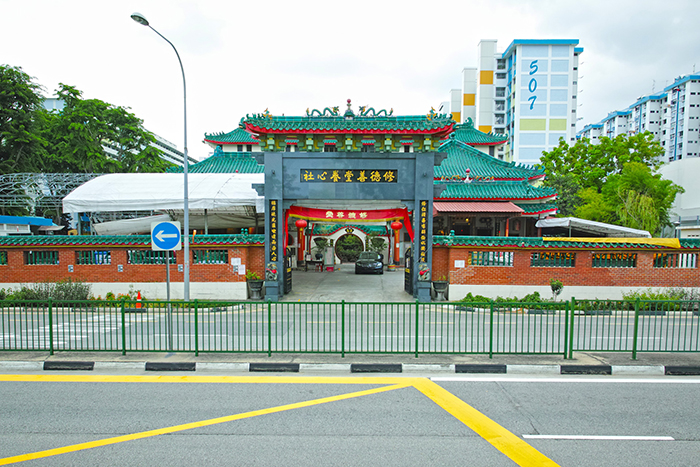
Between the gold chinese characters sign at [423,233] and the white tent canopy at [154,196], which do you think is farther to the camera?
the white tent canopy at [154,196]

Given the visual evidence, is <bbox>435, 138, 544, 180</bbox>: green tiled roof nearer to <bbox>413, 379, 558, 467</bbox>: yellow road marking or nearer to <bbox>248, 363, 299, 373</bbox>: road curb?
<bbox>248, 363, 299, 373</bbox>: road curb

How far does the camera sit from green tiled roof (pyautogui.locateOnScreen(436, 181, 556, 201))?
20562mm

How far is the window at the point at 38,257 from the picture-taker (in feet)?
47.1

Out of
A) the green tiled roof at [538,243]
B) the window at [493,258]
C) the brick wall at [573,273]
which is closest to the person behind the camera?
the green tiled roof at [538,243]

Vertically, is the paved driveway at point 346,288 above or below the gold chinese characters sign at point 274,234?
below

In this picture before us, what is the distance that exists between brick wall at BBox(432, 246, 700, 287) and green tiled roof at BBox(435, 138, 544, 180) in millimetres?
8044

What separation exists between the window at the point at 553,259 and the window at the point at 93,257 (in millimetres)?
16181

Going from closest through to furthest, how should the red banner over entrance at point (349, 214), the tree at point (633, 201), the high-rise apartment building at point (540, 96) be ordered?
the red banner over entrance at point (349, 214)
the tree at point (633, 201)
the high-rise apartment building at point (540, 96)

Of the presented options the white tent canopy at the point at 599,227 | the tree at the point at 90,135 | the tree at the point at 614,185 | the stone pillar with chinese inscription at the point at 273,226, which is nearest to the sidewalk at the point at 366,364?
the stone pillar with chinese inscription at the point at 273,226

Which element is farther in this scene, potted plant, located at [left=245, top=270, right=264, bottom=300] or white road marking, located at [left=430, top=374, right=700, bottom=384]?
potted plant, located at [left=245, top=270, right=264, bottom=300]

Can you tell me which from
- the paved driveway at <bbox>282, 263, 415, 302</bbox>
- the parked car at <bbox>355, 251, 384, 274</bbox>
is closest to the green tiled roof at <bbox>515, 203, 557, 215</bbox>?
the paved driveway at <bbox>282, 263, 415, 302</bbox>

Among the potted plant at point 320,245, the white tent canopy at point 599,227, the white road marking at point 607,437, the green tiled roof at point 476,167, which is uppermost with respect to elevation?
A: the green tiled roof at point 476,167

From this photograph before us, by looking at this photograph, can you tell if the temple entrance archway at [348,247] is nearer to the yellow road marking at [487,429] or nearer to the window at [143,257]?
the window at [143,257]

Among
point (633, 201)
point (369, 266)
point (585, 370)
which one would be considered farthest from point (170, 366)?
point (633, 201)
